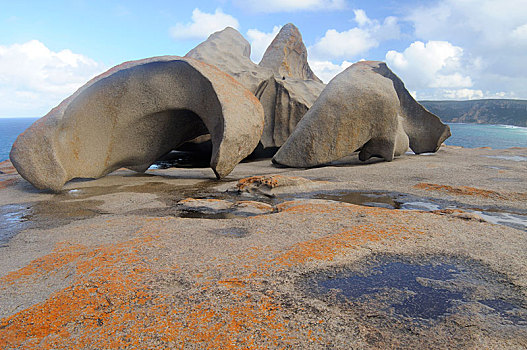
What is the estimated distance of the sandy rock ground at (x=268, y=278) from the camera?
1.42 meters

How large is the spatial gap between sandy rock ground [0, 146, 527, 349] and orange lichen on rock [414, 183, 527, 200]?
0.52 feet

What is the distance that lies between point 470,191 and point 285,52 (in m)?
16.9

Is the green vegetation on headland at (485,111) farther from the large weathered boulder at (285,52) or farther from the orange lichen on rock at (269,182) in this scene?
the orange lichen on rock at (269,182)

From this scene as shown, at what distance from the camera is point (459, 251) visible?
2.25 metres

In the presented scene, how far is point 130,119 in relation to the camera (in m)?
5.84

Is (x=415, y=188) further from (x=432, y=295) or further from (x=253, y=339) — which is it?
(x=253, y=339)

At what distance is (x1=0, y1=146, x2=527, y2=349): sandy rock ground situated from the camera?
1.42 meters

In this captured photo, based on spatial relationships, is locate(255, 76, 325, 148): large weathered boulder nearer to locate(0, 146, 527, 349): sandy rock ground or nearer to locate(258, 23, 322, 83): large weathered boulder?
locate(0, 146, 527, 349): sandy rock ground

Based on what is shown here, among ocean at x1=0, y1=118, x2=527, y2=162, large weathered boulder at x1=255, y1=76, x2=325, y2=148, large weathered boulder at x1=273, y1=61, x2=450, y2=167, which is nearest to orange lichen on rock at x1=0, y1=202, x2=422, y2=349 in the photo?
large weathered boulder at x1=273, y1=61, x2=450, y2=167

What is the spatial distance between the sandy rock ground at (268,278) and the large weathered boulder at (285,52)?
16.8 meters

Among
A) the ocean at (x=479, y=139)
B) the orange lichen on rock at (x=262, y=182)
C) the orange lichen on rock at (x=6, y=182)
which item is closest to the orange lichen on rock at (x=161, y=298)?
the orange lichen on rock at (x=262, y=182)

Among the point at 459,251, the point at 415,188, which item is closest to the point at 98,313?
the point at 459,251

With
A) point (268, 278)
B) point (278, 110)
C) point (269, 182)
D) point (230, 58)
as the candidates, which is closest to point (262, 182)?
point (269, 182)

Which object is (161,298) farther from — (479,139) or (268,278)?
(479,139)
